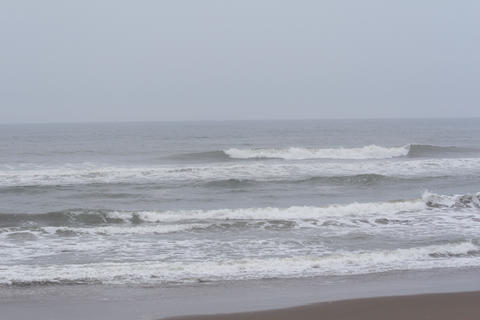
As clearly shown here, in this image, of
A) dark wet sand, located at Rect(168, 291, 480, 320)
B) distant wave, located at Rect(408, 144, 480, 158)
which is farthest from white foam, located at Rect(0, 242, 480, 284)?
distant wave, located at Rect(408, 144, 480, 158)

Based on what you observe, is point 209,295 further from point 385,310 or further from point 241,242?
point 241,242

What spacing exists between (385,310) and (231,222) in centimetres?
729

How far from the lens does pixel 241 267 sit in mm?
9523

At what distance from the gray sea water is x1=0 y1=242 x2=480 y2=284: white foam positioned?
0.02 metres

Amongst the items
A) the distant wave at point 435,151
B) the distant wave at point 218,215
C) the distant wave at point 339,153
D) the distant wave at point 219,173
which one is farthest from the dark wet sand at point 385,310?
the distant wave at point 435,151

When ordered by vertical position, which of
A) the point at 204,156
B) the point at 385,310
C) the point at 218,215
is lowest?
the point at 218,215

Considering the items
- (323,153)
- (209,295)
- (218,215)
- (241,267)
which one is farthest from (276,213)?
(323,153)

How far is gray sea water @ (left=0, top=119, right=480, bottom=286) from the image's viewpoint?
9.62 metres

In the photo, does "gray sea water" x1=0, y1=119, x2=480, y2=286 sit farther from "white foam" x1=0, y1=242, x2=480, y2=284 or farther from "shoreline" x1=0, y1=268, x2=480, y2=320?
"shoreline" x1=0, y1=268, x2=480, y2=320

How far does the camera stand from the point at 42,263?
10078 millimetres

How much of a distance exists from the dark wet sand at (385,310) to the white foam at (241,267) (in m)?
1.73

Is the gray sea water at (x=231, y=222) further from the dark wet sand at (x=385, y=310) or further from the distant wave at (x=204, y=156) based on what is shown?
the distant wave at (x=204, y=156)

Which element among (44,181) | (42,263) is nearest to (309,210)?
(42,263)

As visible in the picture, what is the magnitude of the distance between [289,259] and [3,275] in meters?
4.93
